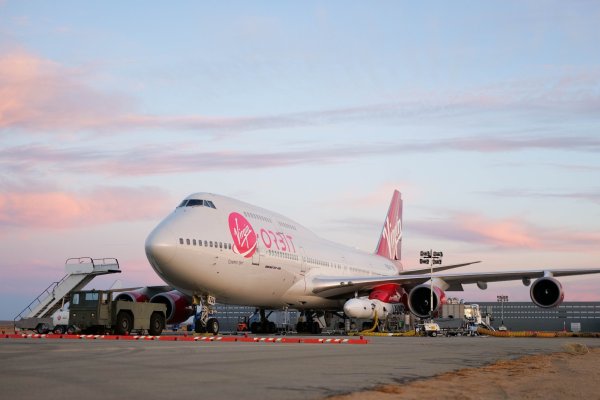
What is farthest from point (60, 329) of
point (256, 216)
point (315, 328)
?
→ point (315, 328)

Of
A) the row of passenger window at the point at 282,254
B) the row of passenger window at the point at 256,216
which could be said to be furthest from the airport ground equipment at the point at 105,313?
the row of passenger window at the point at 282,254

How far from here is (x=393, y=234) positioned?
56.3 meters

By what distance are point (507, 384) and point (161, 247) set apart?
17791 millimetres

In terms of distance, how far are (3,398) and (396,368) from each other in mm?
7131

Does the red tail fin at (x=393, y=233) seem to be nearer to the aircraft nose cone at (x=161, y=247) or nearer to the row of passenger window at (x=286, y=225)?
the row of passenger window at (x=286, y=225)

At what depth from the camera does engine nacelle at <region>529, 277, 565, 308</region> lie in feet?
113

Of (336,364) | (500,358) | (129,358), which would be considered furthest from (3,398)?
(500,358)

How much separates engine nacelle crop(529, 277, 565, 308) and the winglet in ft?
62.5

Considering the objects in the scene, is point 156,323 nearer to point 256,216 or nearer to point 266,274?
point 266,274

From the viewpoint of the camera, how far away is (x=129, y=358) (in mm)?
13523

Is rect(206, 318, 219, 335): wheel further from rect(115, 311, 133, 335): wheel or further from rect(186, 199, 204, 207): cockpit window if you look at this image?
rect(186, 199, 204, 207): cockpit window

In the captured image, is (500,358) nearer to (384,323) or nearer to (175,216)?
(175,216)

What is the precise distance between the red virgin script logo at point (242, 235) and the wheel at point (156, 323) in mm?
3900

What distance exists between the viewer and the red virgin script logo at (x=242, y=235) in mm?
29547
